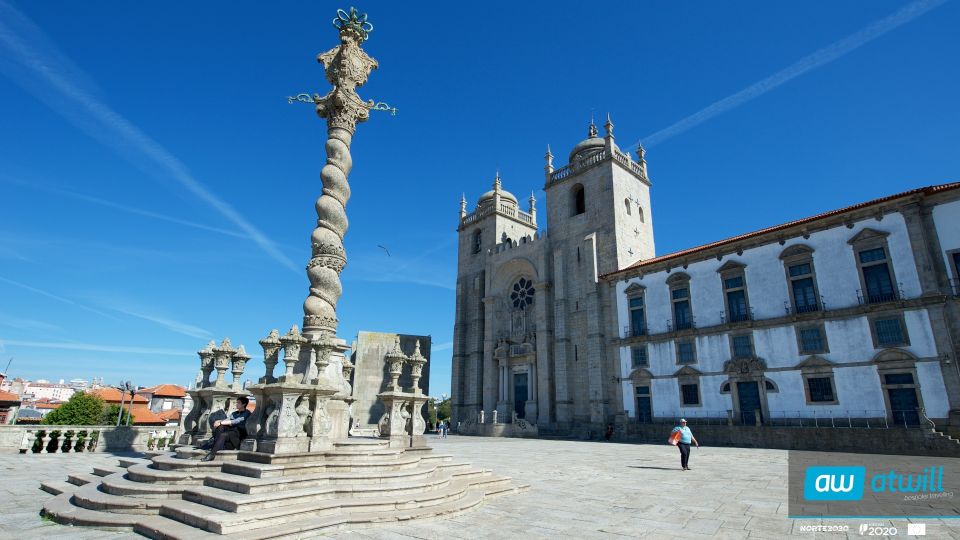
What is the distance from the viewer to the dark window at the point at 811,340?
21484mm

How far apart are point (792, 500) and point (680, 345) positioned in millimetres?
19026

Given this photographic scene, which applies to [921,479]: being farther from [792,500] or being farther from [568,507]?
[568,507]

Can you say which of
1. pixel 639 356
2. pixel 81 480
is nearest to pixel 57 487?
pixel 81 480

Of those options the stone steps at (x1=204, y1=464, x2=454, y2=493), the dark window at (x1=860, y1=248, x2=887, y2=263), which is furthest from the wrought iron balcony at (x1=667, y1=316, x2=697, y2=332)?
the stone steps at (x1=204, y1=464, x2=454, y2=493)

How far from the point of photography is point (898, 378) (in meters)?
19.2

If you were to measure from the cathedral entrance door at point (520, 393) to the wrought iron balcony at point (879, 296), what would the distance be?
822 inches

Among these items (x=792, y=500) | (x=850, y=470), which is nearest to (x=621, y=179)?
(x=850, y=470)

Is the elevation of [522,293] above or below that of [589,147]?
below

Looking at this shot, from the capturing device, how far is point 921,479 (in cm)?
1086

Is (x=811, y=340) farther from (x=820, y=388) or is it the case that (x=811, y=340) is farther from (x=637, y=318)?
(x=637, y=318)

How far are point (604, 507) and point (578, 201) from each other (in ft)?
99.6

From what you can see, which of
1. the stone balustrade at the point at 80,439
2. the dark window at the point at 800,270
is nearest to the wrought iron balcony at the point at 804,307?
the dark window at the point at 800,270

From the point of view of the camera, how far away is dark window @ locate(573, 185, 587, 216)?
117 feet

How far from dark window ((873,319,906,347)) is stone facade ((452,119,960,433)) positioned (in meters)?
0.05
